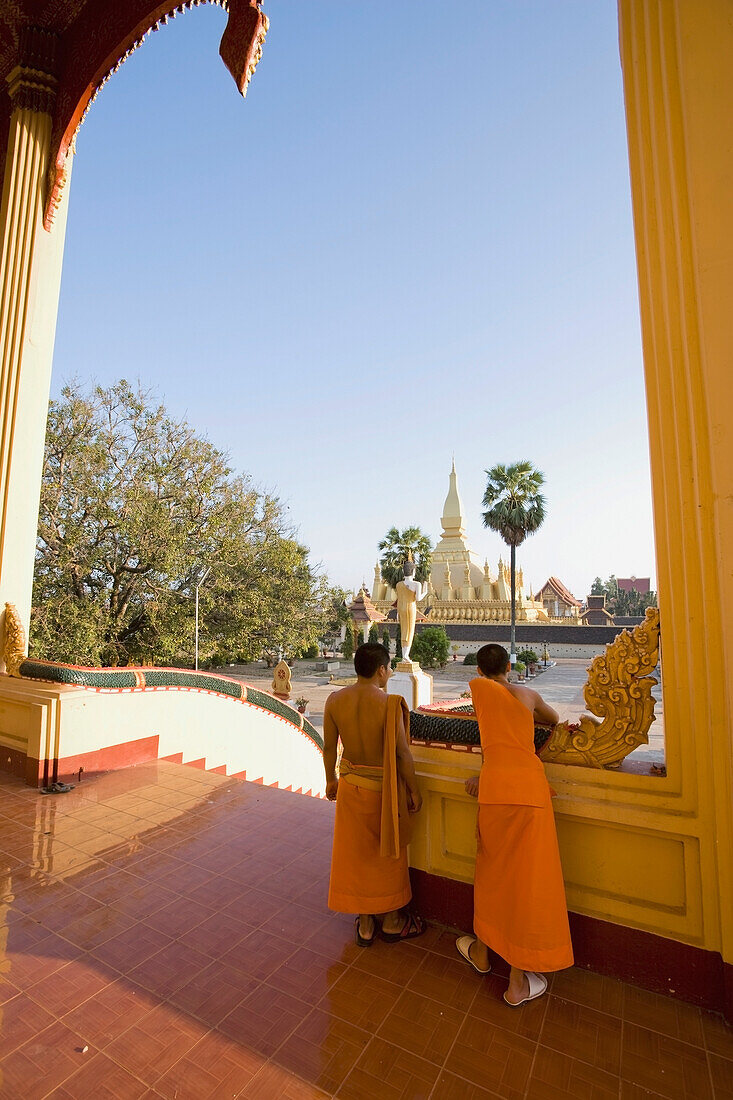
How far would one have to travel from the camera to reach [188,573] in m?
12.8

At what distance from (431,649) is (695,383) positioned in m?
24.4

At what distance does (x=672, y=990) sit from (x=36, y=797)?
440cm

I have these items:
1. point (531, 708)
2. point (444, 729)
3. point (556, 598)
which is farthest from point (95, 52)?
point (556, 598)

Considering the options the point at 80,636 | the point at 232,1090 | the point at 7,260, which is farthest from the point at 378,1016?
the point at 80,636

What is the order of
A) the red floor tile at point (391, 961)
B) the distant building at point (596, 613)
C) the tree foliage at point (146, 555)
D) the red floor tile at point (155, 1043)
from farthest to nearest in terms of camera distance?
the distant building at point (596, 613) → the tree foliage at point (146, 555) → the red floor tile at point (391, 961) → the red floor tile at point (155, 1043)

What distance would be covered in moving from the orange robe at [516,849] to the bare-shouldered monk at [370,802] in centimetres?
41

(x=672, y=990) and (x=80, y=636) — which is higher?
(x=80, y=636)

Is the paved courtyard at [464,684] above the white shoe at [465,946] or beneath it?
beneath

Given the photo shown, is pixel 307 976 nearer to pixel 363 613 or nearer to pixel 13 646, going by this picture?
pixel 13 646

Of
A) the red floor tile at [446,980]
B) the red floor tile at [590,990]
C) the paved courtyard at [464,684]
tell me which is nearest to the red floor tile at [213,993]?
the red floor tile at [446,980]

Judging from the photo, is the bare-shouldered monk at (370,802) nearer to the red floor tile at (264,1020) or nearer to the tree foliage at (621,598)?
the red floor tile at (264,1020)

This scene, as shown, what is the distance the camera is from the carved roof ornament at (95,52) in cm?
478

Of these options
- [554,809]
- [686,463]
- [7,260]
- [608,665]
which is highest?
[7,260]

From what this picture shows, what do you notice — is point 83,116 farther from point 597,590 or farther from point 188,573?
point 597,590
